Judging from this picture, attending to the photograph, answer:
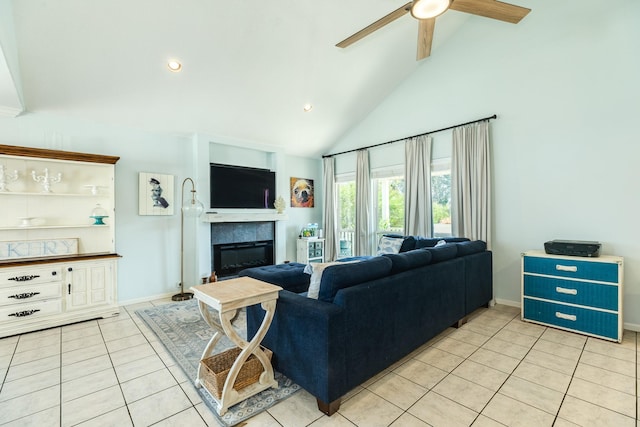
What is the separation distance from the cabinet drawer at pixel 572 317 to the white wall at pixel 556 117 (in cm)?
57

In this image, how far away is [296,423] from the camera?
1.80m

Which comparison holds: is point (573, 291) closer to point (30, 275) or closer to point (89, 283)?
point (89, 283)

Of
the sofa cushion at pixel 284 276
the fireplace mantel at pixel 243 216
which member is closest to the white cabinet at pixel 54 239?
the fireplace mantel at pixel 243 216

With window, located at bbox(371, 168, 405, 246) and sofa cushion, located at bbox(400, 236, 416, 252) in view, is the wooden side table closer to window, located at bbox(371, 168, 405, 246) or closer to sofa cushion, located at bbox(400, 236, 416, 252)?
sofa cushion, located at bbox(400, 236, 416, 252)

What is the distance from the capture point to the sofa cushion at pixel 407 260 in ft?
7.91

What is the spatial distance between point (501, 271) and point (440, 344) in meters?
1.86

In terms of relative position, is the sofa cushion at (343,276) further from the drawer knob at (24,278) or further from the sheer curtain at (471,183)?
the drawer knob at (24,278)

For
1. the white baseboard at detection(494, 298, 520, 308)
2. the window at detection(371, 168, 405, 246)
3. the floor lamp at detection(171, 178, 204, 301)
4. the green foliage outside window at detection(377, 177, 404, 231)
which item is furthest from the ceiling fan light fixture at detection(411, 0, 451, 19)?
the white baseboard at detection(494, 298, 520, 308)

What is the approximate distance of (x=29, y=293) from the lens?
10.5ft

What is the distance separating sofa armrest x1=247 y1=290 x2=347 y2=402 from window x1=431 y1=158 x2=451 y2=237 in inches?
132

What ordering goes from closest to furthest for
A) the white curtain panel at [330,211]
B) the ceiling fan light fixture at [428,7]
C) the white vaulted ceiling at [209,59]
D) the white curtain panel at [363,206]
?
the ceiling fan light fixture at [428,7] < the white vaulted ceiling at [209,59] < the white curtain panel at [363,206] < the white curtain panel at [330,211]

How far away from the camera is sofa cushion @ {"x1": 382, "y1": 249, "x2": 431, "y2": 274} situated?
7.91 feet

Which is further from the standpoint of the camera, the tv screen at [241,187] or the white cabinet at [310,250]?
the white cabinet at [310,250]

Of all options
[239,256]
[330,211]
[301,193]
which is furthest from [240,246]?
[330,211]
